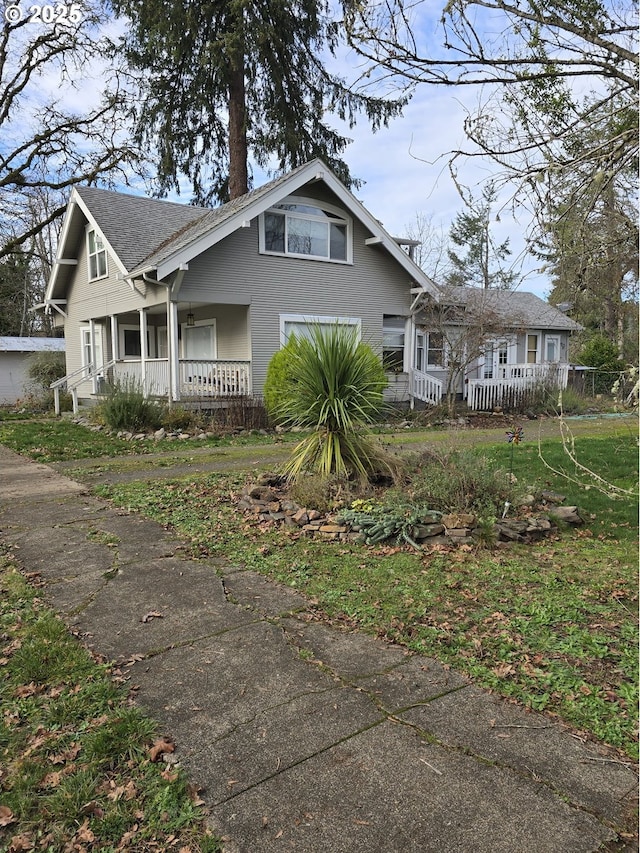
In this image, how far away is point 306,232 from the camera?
55.0 feet

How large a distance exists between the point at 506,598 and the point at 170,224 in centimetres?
1761

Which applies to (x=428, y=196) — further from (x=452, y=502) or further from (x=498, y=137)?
(x=452, y=502)

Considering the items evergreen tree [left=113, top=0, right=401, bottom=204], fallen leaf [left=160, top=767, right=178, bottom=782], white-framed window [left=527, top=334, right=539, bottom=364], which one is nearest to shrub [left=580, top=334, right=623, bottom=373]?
white-framed window [left=527, top=334, right=539, bottom=364]

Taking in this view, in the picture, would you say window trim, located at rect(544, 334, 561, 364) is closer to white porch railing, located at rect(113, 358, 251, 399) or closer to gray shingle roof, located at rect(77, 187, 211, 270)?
white porch railing, located at rect(113, 358, 251, 399)

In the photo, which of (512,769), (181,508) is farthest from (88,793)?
(181,508)

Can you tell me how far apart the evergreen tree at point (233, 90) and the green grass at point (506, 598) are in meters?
18.2

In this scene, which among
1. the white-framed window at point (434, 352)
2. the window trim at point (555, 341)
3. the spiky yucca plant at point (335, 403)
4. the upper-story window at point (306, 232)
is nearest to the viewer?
the spiky yucca plant at point (335, 403)

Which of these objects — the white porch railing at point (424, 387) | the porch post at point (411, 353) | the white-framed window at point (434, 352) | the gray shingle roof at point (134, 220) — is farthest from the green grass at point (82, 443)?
the white-framed window at point (434, 352)

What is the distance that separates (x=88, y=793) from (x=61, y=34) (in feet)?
93.2

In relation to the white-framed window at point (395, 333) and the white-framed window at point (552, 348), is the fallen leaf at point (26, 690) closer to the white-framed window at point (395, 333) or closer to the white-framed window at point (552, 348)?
the white-framed window at point (395, 333)

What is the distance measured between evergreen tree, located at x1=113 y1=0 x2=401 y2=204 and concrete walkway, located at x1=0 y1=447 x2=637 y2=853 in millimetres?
19581

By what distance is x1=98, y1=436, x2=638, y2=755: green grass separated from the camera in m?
2.92

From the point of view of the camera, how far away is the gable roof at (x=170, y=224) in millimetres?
14258

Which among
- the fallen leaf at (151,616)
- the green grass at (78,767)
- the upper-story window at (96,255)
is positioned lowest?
the green grass at (78,767)
